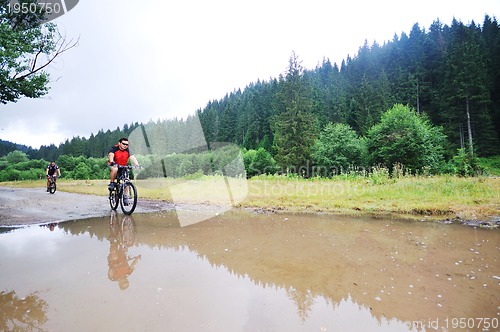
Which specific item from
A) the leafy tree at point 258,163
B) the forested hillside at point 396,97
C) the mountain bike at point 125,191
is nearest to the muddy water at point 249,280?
the mountain bike at point 125,191

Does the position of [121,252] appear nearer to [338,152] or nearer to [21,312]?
[21,312]

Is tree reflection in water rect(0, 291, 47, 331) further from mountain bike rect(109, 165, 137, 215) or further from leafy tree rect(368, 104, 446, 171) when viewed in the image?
leafy tree rect(368, 104, 446, 171)

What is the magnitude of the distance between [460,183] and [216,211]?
10294 millimetres

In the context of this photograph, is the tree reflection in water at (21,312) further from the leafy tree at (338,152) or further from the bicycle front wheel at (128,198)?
the leafy tree at (338,152)

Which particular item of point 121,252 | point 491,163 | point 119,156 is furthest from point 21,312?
point 491,163

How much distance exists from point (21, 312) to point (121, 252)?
1816 mm

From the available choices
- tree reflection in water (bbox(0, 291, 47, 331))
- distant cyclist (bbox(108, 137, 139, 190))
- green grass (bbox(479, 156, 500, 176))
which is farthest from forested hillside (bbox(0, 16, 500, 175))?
tree reflection in water (bbox(0, 291, 47, 331))

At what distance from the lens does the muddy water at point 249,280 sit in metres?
2.47

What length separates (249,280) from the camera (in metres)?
3.35

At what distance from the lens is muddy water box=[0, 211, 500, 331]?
8.10 ft

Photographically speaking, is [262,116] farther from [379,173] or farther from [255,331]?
[255,331]

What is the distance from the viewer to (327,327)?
94.9 inches

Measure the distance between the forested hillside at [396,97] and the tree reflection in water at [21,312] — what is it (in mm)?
27636

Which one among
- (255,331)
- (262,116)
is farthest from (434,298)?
(262,116)
